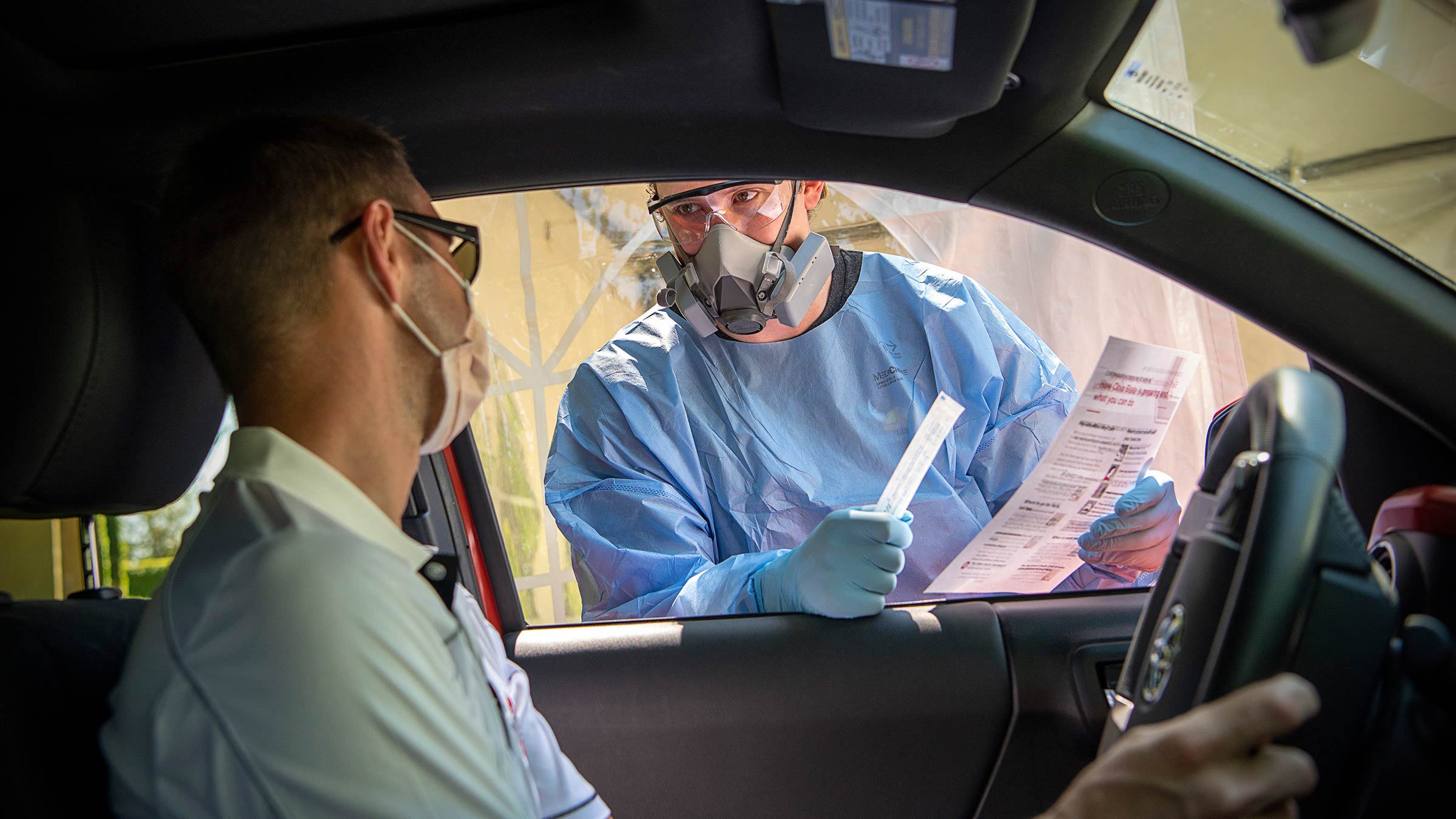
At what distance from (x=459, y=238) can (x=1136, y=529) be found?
108cm

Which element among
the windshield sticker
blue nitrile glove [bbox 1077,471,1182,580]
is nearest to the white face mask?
the windshield sticker

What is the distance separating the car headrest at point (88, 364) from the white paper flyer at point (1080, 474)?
3.39ft

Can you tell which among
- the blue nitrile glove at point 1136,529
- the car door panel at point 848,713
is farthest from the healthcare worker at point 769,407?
the car door panel at point 848,713

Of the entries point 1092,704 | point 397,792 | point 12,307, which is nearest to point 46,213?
point 12,307

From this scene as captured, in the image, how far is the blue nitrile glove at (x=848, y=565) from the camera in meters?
1.44

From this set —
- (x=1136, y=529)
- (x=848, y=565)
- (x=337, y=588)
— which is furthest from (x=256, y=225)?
(x=1136, y=529)

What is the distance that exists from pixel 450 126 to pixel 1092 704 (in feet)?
3.68

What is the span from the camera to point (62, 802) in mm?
768

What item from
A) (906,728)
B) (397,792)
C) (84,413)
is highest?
(84,413)

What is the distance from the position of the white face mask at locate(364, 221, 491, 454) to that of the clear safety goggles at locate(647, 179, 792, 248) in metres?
0.67

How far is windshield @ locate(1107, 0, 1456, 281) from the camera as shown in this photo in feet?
3.20

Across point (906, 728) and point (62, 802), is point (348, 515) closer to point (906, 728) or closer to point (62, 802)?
point (62, 802)

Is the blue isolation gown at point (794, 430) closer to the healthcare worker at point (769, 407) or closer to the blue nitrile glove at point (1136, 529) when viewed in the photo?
the healthcare worker at point (769, 407)

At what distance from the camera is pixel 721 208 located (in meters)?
1.78
